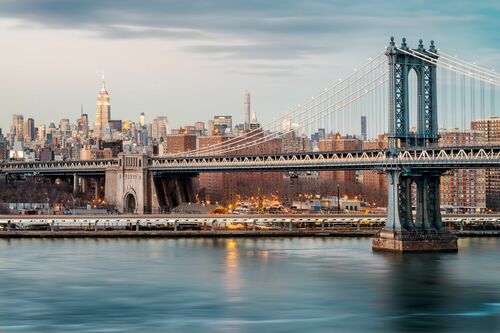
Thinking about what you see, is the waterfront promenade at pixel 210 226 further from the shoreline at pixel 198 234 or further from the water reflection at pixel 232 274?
the water reflection at pixel 232 274

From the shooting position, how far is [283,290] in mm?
35406

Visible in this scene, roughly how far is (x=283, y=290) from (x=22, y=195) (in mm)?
52091

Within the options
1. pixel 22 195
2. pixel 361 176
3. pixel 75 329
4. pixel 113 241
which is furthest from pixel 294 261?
pixel 361 176

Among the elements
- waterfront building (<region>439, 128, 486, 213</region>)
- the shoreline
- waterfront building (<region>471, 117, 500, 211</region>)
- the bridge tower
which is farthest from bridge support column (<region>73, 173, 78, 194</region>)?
the bridge tower

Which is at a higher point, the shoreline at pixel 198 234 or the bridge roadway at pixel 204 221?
the bridge roadway at pixel 204 221

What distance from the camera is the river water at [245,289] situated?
30000 millimetres

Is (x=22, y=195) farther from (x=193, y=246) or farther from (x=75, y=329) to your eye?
(x=75, y=329)

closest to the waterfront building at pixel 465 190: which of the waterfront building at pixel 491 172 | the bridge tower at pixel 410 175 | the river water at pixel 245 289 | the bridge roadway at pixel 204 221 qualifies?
the waterfront building at pixel 491 172

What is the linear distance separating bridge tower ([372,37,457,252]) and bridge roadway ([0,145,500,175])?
26.0 inches

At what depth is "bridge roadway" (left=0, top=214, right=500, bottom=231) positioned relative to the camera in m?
56.1

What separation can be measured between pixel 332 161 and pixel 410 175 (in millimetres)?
6700

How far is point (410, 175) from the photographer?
45.1 meters

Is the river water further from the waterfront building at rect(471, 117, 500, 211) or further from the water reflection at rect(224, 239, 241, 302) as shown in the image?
the waterfront building at rect(471, 117, 500, 211)

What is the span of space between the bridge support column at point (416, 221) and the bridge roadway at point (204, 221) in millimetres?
9507
